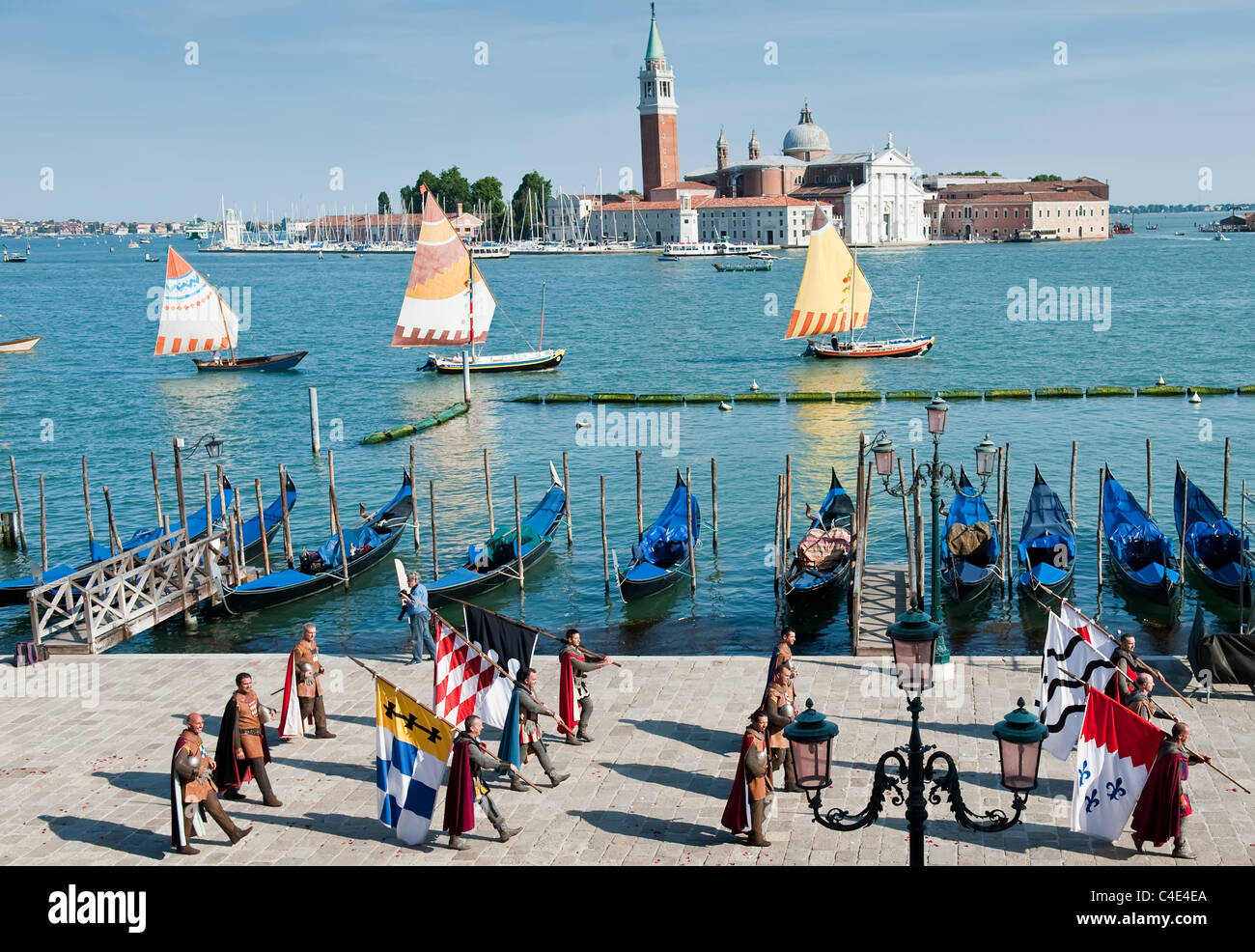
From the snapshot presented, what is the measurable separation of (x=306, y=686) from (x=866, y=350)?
145ft

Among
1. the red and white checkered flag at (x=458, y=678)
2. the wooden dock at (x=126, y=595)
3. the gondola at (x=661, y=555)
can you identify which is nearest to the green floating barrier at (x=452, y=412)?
the wooden dock at (x=126, y=595)

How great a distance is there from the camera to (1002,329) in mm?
69562

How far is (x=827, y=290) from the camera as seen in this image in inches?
2063

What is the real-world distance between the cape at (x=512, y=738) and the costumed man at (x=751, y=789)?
2.04 metres

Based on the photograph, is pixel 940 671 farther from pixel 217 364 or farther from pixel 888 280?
pixel 888 280

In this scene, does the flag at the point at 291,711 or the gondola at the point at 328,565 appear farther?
the gondola at the point at 328,565

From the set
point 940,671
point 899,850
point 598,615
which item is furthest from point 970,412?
point 899,850

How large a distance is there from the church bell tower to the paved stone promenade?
152m

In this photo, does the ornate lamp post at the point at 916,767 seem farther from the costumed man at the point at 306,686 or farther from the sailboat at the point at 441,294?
the sailboat at the point at 441,294

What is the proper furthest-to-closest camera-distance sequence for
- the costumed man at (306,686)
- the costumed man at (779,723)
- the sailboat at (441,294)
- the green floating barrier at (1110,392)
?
the green floating barrier at (1110,392), the sailboat at (441,294), the costumed man at (306,686), the costumed man at (779,723)

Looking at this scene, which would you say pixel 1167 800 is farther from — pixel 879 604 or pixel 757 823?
pixel 879 604

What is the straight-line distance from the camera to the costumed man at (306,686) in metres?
12.6

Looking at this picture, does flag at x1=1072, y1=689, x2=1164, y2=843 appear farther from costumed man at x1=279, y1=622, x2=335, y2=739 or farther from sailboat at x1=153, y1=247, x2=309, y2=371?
sailboat at x1=153, y1=247, x2=309, y2=371

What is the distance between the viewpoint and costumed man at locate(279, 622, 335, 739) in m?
12.6
